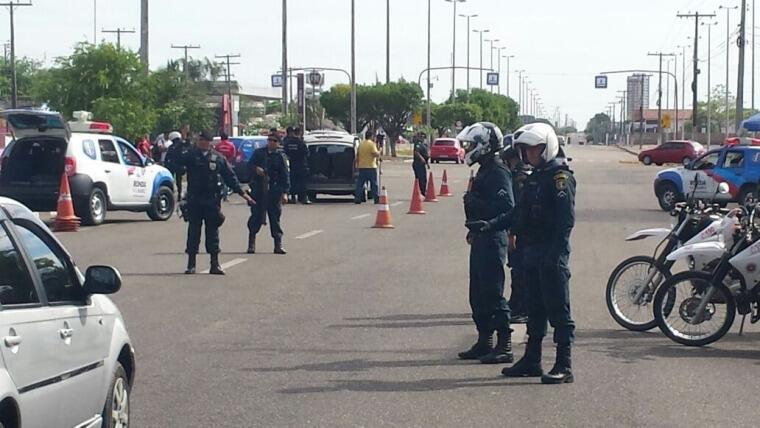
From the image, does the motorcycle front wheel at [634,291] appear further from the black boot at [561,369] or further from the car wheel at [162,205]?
the car wheel at [162,205]

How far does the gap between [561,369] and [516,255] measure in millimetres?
1975

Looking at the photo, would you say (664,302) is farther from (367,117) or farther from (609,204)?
(367,117)

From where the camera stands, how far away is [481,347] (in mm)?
10289

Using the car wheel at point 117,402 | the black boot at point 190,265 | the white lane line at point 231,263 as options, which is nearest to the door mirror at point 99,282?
the car wheel at point 117,402

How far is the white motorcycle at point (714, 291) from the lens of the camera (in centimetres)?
1080

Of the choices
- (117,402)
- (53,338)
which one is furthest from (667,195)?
(53,338)

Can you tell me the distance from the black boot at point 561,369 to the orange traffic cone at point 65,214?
603 inches

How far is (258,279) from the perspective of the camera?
623 inches

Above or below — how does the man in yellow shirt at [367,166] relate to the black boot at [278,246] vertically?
above

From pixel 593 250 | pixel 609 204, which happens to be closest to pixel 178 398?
pixel 593 250

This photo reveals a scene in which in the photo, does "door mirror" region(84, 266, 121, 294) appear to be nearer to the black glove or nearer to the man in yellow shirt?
the black glove

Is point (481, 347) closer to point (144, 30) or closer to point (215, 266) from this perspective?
point (215, 266)

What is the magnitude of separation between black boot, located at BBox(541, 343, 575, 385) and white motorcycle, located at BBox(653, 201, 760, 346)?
197 cm

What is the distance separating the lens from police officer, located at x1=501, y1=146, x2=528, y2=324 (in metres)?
11.2
